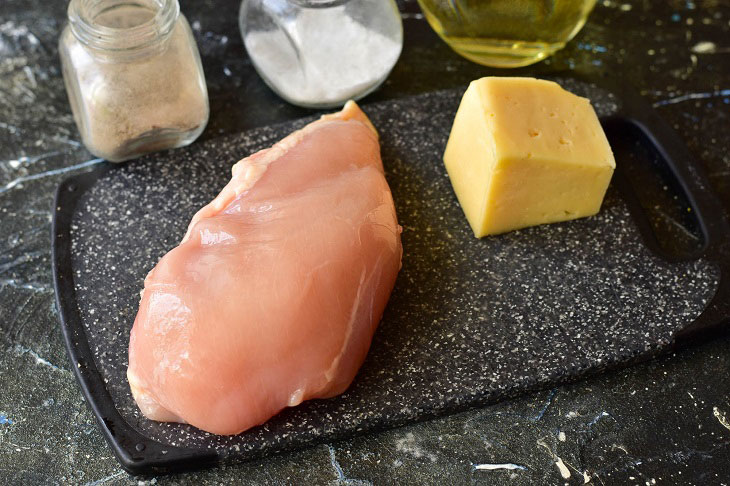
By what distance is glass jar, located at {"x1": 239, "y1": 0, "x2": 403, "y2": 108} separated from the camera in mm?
1669

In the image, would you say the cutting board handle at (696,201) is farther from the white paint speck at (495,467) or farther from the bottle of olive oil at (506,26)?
the white paint speck at (495,467)

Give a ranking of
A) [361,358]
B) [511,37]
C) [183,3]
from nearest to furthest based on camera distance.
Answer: [361,358] < [511,37] < [183,3]

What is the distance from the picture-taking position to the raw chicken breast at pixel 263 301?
121 centimetres

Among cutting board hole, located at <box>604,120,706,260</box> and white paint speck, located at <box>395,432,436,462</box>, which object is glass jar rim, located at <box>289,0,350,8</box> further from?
white paint speck, located at <box>395,432,436,462</box>

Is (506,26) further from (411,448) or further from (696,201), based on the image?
(411,448)

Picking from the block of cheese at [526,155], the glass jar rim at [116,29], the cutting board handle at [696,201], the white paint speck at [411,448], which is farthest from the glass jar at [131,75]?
the cutting board handle at [696,201]

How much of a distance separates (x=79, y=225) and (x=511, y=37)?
36.0 inches

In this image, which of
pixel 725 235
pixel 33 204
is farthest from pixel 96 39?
pixel 725 235

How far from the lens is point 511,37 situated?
1724mm

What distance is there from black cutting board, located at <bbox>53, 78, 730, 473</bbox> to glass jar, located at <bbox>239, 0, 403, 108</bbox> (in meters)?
0.07

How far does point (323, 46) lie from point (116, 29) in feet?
1.35

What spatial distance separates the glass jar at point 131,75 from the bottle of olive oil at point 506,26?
1.70 feet

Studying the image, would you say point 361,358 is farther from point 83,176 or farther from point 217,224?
point 83,176

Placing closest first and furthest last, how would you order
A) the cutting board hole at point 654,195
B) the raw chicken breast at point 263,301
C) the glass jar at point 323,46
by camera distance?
the raw chicken breast at point 263,301 < the cutting board hole at point 654,195 < the glass jar at point 323,46
